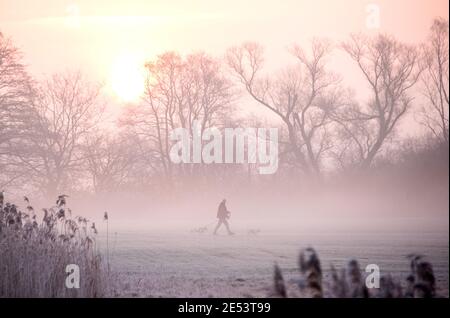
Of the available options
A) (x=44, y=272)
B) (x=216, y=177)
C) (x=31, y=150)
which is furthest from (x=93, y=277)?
(x=216, y=177)

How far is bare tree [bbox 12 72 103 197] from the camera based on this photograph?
4294 cm

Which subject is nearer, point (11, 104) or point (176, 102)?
point (11, 104)

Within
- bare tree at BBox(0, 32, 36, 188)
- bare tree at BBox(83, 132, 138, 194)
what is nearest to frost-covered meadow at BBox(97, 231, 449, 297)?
bare tree at BBox(0, 32, 36, 188)

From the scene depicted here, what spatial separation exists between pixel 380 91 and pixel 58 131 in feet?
73.3

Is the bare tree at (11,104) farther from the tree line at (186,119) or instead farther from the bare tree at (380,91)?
the bare tree at (380,91)

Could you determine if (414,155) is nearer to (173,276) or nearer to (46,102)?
(173,276)

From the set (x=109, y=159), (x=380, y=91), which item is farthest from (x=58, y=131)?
(x=380, y=91)

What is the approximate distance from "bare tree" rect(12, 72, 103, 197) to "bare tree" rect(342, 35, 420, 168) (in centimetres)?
1866

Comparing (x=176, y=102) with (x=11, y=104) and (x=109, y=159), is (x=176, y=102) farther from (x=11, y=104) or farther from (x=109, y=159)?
(x=11, y=104)

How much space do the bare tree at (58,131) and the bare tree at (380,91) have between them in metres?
18.7

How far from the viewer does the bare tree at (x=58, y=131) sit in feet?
141

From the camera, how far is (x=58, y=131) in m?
46.9

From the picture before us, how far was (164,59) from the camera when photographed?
48.1m

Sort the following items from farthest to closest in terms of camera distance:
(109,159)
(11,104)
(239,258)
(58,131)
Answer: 1. (109,159)
2. (58,131)
3. (11,104)
4. (239,258)
